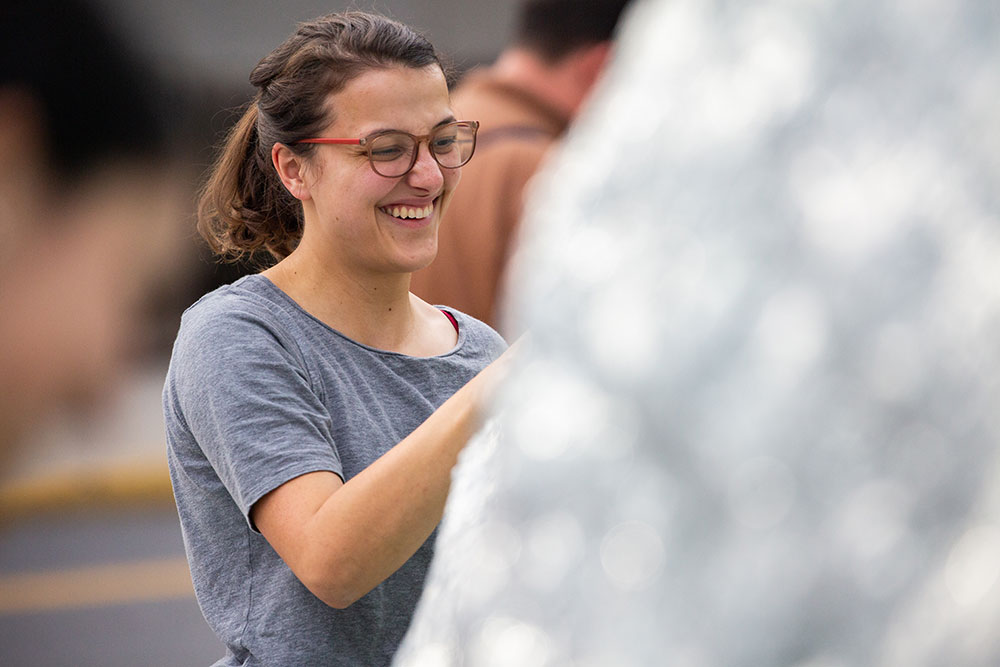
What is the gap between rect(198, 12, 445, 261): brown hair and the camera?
1615 millimetres

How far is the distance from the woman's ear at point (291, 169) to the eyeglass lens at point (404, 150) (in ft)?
0.47

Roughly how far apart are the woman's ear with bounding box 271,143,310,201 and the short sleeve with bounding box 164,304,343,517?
0.96 ft

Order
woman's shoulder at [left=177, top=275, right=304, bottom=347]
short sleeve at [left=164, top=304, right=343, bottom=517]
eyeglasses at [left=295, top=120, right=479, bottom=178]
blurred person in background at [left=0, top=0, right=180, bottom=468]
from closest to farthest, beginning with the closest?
1. short sleeve at [left=164, top=304, right=343, bottom=517]
2. woman's shoulder at [left=177, top=275, right=304, bottom=347]
3. eyeglasses at [left=295, top=120, right=479, bottom=178]
4. blurred person in background at [left=0, top=0, right=180, bottom=468]

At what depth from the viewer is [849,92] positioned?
229mm

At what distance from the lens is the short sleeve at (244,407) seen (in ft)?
4.11

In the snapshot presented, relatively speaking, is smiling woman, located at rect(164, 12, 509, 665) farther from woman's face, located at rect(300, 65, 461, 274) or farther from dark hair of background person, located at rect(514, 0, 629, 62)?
dark hair of background person, located at rect(514, 0, 629, 62)

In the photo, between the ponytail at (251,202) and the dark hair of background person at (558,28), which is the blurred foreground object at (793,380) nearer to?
the ponytail at (251,202)

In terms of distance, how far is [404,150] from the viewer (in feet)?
5.22

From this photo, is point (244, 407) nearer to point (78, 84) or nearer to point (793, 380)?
point (793, 380)

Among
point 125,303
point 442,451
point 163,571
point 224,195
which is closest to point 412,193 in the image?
point 224,195

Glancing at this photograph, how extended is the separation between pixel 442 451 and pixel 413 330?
2.58 ft

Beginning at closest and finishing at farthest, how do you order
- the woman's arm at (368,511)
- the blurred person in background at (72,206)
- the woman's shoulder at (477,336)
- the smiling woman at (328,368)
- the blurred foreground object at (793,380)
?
1. the blurred foreground object at (793,380)
2. the woman's arm at (368,511)
3. the smiling woman at (328,368)
4. the woman's shoulder at (477,336)
5. the blurred person in background at (72,206)

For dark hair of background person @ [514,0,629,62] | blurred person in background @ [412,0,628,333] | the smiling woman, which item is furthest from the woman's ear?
dark hair of background person @ [514,0,629,62]

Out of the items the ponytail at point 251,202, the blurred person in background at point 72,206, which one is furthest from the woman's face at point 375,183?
the blurred person in background at point 72,206
